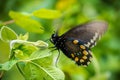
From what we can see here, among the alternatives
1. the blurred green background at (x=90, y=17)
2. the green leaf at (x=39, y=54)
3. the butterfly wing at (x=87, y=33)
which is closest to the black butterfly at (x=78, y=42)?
the butterfly wing at (x=87, y=33)

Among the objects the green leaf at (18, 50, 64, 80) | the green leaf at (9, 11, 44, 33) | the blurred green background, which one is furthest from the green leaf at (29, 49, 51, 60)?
the blurred green background

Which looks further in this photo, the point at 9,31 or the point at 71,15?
the point at 71,15

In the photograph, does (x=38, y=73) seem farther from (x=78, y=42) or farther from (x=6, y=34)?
(x=78, y=42)

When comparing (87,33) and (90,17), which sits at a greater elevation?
(87,33)

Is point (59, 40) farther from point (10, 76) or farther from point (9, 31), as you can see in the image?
point (10, 76)

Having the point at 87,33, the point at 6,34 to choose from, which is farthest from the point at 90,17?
the point at 6,34

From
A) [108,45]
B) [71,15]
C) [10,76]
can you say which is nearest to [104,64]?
[108,45]

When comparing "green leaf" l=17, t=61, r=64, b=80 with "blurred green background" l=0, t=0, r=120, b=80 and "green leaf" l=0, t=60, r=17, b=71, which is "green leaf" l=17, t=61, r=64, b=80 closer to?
"green leaf" l=0, t=60, r=17, b=71

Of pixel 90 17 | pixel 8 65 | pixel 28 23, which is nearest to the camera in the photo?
pixel 8 65
